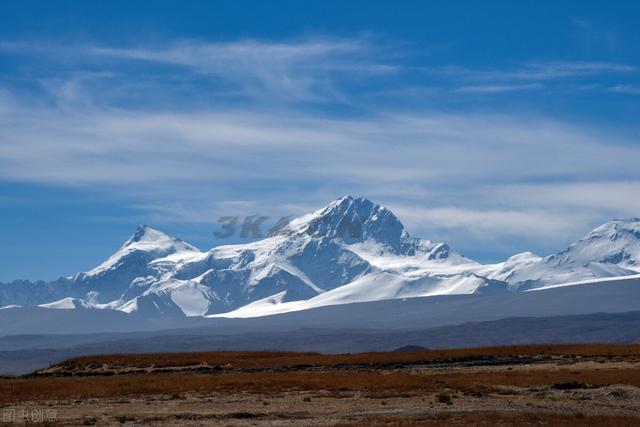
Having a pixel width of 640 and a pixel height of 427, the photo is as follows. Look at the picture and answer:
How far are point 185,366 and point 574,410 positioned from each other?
46.3 metres

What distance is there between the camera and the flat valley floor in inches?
2014

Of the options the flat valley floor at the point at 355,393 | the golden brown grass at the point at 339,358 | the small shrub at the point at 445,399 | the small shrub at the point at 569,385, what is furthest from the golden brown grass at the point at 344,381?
the small shrub at the point at 445,399

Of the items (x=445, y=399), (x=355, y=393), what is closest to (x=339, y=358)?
(x=355, y=393)

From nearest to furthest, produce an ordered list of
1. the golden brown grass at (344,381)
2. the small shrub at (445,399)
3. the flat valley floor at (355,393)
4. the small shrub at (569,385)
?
the flat valley floor at (355,393)
the small shrub at (445,399)
the small shrub at (569,385)
the golden brown grass at (344,381)

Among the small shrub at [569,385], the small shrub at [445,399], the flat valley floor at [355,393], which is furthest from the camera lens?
the small shrub at [569,385]

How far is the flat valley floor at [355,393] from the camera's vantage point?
168 feet

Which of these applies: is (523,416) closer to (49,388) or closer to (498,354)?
(49,388)

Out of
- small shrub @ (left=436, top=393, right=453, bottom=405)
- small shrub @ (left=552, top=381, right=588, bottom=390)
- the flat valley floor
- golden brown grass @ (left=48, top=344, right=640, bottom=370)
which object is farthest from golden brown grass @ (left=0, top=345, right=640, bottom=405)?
small shrub @ (left=436, top=393, right=453, bottom=405)

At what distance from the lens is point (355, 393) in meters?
61.9

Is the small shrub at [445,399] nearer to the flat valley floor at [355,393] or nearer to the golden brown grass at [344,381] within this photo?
the flat valley floor at [355,393]

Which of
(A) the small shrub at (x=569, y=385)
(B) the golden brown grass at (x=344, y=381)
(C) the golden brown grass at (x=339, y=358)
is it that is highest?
Result: (C) the golden brown grass at (x=339, y=358)

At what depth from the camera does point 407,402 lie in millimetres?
57344

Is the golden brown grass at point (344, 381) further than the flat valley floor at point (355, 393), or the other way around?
the golden brown grass at point (344, 381)

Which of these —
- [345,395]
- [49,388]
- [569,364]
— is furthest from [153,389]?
[569,364]
